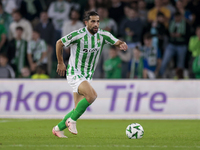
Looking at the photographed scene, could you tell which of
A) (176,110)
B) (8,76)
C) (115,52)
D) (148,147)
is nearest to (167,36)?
(115,52)

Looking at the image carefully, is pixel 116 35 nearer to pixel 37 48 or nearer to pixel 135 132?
pixel 37 48

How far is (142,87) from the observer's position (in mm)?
12586

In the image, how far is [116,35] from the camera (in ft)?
47.6

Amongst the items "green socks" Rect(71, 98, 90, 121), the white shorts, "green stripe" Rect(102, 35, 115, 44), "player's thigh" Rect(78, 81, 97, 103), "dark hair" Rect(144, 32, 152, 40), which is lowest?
"green socks" Rect(71, 98, 90, 121)

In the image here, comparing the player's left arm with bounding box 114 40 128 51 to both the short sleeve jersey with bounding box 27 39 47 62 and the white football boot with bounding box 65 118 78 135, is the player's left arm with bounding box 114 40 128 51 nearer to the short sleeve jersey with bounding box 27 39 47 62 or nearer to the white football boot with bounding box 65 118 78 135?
the white football boot with bounding box 65 118 78 135

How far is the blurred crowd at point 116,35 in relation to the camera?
13773 mm

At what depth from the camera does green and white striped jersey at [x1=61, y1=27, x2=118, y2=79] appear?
23.9ft

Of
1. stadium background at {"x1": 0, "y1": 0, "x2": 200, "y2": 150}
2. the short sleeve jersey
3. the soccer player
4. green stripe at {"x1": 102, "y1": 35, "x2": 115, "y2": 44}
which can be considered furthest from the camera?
the short sleeve jersey

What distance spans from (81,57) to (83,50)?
0.13m

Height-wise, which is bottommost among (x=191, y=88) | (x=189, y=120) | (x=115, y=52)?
(x=189, y=120)

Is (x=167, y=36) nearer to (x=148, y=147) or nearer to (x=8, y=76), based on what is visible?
(x=8, y=76)

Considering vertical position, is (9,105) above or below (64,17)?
below

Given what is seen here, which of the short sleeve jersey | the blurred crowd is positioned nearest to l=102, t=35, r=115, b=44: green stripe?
the blurred crowd

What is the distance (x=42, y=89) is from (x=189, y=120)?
4.42m
